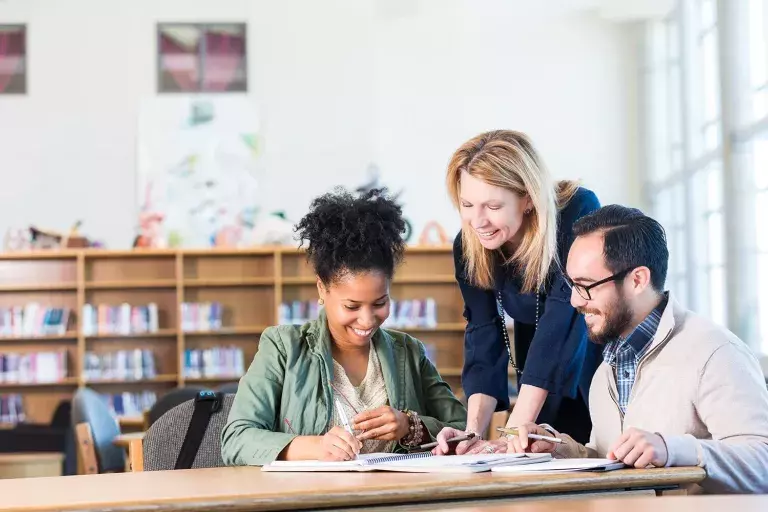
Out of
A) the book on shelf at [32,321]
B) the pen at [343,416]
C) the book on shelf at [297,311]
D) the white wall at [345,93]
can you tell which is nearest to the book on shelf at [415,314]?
the book on shelf at [297,311]

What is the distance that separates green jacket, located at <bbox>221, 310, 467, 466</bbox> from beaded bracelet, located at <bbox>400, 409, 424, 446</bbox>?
0.06 metres

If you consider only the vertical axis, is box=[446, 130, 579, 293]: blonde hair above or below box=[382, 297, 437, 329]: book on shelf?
above

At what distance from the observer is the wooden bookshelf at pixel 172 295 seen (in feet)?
26.5

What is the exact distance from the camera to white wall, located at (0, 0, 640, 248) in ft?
31.1

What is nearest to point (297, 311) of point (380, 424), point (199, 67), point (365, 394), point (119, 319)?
point (119, 319)

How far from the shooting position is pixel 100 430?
17.2 feet

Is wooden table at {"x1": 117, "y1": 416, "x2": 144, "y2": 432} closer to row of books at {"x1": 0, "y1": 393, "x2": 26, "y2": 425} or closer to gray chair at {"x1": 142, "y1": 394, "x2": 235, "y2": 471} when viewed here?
row of books at {"x1": 0, "y1": 393, "x2": 26, "y2": 425}

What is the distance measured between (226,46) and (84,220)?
6.70ft

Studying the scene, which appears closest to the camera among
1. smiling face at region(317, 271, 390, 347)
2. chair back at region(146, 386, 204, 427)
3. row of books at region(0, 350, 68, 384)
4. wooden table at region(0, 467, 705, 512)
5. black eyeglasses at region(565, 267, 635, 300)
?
wooden table at region(0, 467, 705, 512)

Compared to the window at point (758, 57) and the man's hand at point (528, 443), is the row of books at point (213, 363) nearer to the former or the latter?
the window at point (758, 57)

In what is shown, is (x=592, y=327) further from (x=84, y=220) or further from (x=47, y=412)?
(x=84, y=220)

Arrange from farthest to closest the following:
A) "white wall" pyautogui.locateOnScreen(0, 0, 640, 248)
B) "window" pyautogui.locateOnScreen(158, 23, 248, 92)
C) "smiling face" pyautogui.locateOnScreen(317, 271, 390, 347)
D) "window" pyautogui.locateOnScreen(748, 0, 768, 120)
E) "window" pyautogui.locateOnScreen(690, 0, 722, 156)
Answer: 1. "window" pyautogui.locateOnScreen(158, 23, 248, 92)
2. "white wall" pyautogui.locateOnScreen(0, 0, 640, 248)
3. "window" pyautogui.locateOnScreen(690, 0, 722, 156)
4. "window" pyautogui.locateOnScreen(748, 0, 768, 120)
5. "smiling face" pyautogui.locateOnScreen(317, 271, 390, 347)

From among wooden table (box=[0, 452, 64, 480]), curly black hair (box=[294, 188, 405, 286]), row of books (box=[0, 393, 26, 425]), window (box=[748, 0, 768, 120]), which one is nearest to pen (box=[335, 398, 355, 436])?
curly black hair (box=[294, 188, 405, 286])

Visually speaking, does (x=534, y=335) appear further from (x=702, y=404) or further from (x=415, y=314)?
(x=415, y=314)
